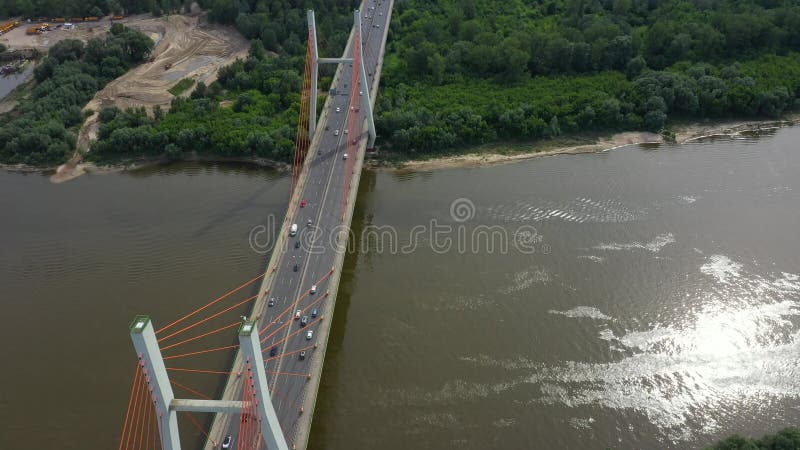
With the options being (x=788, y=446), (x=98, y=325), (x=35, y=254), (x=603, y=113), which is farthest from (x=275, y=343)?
(x=603, y=113)

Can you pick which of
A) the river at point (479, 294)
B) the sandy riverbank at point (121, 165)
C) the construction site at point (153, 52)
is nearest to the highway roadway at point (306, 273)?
the river at point (479, 294)

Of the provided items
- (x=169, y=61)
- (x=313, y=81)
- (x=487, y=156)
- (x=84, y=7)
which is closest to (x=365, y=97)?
(x=313, y=81)

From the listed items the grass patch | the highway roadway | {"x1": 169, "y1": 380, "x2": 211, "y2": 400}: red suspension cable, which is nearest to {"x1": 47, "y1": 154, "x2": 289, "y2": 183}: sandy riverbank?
the highway roadway

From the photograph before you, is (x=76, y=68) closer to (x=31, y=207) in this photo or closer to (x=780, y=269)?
(x=31, y=207)

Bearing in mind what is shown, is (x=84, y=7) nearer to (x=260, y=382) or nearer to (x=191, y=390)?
(x=191, y=390)

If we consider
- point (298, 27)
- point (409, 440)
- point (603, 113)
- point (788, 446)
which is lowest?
point (409, 440)
